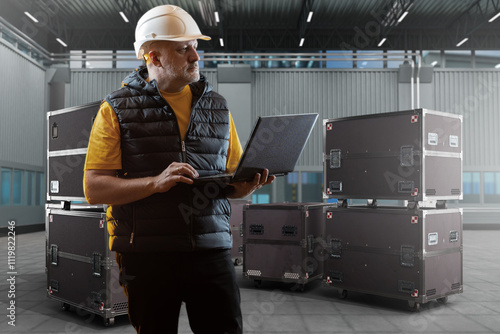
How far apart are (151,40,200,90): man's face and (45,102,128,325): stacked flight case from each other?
8.64 feet

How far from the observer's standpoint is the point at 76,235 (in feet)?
15.0

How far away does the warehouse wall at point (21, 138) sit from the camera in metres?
12.6

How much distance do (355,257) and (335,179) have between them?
40.5 inches

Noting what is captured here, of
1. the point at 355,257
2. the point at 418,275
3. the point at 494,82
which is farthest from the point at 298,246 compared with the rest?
the point at 494,82

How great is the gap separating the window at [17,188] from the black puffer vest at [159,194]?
1307 centimetres

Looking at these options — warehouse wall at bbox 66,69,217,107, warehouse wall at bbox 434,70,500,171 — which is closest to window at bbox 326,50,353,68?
warehouse wall at bbox 434,70,500,171

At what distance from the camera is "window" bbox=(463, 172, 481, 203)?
1513 centimetres

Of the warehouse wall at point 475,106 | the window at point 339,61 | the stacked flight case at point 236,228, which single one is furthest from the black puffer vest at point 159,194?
the warehouse wall at point 475,106

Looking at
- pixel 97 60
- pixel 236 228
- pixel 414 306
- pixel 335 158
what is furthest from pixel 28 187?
pixel 414 306

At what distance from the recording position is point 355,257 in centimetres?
529

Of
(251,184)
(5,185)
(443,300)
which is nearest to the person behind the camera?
(251,184)

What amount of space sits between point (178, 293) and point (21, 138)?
13952 millimetres

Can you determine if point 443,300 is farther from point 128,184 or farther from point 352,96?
point 352,96

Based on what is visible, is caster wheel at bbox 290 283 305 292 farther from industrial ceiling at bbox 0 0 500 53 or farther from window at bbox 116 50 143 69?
window at bbox 116 50 143 69
